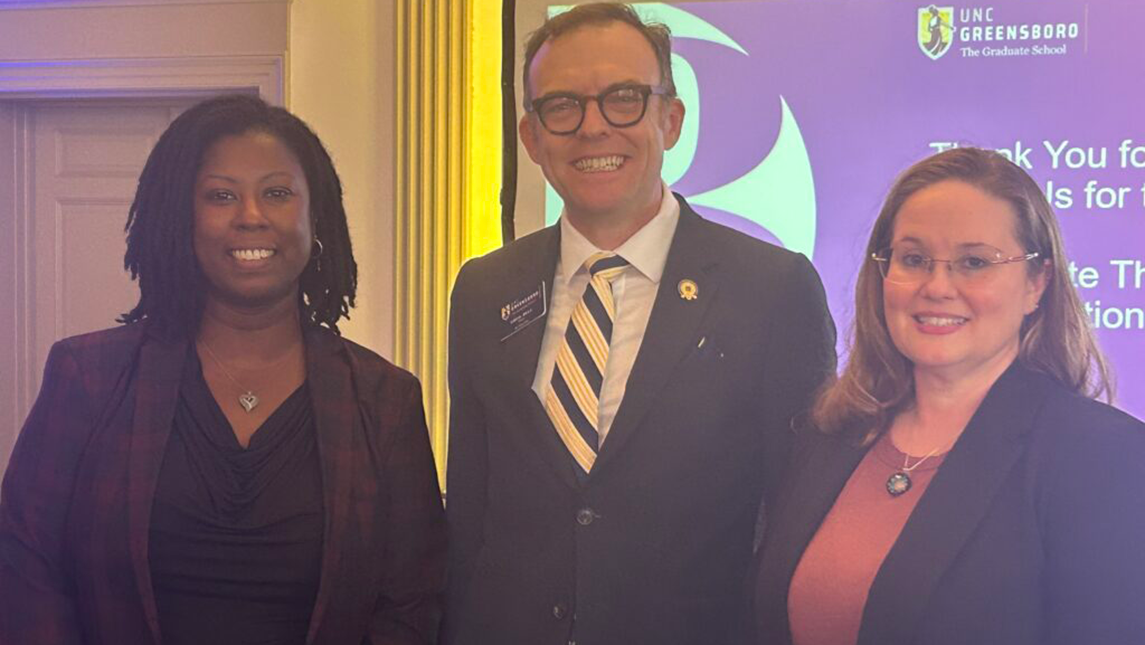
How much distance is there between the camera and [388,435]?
2141 millimetres

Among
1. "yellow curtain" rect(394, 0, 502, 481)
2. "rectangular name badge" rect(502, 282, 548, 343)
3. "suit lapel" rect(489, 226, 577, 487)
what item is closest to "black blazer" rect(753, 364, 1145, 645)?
"suit lapel" rect(489, 226, 577, 487)

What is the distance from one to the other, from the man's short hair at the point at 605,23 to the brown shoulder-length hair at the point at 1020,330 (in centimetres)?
52

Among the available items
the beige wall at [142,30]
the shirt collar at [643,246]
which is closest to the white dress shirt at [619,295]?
the shirt collar at [643,246]

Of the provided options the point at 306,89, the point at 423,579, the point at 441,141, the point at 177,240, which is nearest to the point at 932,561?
the point at 423,579

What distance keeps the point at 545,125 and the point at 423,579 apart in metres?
0.85

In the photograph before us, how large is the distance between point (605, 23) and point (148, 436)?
1084 mm

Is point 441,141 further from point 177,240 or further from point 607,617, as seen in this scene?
point 607,617

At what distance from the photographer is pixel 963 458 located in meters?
1.79

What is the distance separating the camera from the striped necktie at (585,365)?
82.2 inches

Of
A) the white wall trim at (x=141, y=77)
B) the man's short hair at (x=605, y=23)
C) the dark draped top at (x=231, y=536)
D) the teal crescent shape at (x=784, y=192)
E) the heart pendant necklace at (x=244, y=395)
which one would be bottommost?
the dark draped top at (x=231, y=536)

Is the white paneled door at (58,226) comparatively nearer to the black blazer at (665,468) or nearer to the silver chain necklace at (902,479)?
the black blazer at (665,468)

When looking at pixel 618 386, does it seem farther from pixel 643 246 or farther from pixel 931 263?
pixel 931 263

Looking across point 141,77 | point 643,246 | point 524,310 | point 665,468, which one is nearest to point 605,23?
point 643,246

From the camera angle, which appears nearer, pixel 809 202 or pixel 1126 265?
pixel 1126 265
